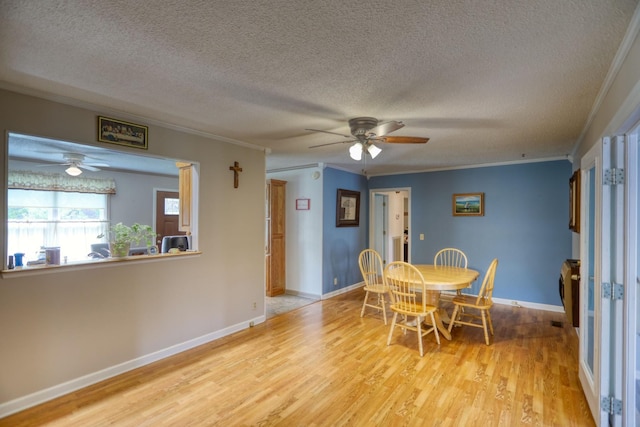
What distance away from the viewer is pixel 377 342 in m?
3.41

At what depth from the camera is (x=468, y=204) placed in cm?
525

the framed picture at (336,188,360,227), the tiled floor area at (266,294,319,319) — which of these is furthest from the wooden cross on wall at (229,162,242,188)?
the framed picture at (336,188,360,227)

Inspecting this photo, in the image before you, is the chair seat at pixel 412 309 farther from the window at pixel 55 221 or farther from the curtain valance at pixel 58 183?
the curtain valance at pixel 58 183

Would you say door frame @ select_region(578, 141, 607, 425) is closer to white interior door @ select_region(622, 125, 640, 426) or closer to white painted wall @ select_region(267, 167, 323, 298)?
white interior door @ select_region(622, 125, 640, 426)

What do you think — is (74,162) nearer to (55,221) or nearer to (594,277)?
(55,221)

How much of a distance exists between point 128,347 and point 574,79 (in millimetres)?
4083

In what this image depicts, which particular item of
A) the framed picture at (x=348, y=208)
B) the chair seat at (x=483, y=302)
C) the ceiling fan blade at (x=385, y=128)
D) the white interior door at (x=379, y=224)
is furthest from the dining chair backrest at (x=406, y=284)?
the white interior door at (x=379, y=224)

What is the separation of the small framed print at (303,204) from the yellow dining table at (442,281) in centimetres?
221

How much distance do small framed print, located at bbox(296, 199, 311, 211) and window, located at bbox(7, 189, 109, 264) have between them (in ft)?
10.8

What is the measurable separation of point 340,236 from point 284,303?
1.57 m

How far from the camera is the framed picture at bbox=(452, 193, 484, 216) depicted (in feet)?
16.9

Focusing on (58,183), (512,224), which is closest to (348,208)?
(512,224)

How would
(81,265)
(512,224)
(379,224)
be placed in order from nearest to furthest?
(81,265), (512,224), (379,224)

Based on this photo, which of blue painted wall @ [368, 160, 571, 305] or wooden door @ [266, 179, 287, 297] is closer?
blue painted wall @ [368, 160, 571, 305]
